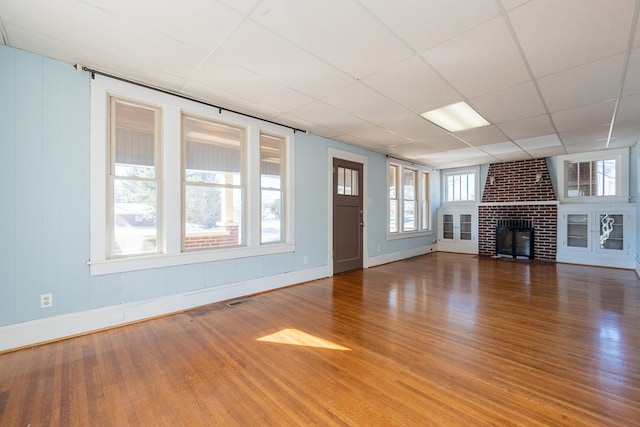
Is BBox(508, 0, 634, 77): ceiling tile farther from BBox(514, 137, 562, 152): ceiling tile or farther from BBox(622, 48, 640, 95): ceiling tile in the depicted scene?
BBox(514, 137, 562, 152): ceiling tile

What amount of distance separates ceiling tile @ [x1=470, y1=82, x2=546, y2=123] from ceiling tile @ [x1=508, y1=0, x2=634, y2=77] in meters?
0.53

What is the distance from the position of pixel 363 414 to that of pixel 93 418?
1.54 meters

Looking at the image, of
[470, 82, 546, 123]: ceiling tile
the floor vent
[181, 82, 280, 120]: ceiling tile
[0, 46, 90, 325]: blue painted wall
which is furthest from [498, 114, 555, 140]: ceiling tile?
[0, 46, 90, 325]: blue painted wall

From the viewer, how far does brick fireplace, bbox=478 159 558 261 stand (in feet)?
21.9

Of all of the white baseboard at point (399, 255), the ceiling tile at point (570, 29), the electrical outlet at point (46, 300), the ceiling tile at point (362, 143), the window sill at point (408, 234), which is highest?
the ceiling tile at point (362, 143)

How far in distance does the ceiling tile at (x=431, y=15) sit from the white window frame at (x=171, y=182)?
248 cm

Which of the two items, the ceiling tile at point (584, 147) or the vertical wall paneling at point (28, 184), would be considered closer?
the vertical wall paneling at point (28, 184)

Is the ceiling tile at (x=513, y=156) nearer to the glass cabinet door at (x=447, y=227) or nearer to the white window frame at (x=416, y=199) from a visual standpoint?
the white window frame at (x=416, y=199)

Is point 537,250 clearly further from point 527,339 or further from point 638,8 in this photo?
point 638,8

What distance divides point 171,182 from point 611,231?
835 cm

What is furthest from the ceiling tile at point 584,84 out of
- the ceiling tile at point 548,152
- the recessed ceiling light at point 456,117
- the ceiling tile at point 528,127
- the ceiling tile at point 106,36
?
the ceiling tile at point 106,36

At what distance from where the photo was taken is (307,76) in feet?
9.23

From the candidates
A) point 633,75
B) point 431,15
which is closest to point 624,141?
point 633,75

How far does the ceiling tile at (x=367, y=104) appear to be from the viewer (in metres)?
3.18
